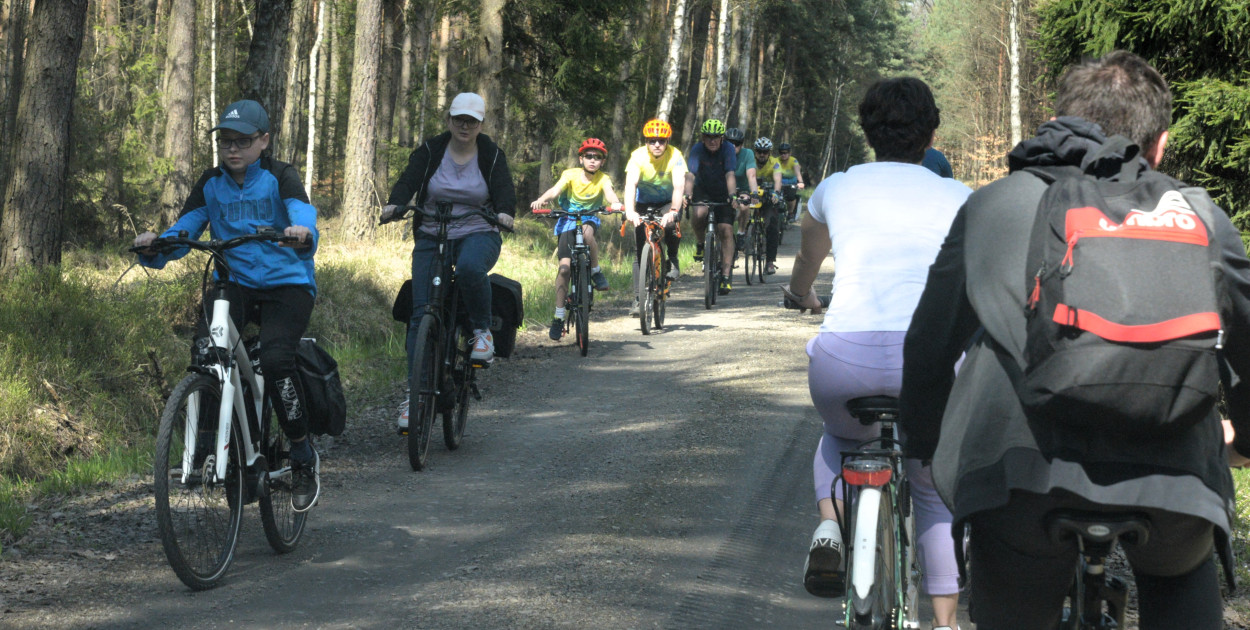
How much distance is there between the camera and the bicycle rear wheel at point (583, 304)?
37.6 ft

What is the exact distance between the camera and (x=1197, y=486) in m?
2.26

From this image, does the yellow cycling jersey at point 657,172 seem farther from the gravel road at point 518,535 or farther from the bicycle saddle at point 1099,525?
the bicycle saddle at point 1099,525

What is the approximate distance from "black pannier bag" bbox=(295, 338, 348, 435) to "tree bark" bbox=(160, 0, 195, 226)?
1467cm

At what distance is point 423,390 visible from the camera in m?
7.18

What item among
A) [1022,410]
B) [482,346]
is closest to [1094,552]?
[1022,410]

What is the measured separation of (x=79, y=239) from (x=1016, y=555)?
17.1 metres

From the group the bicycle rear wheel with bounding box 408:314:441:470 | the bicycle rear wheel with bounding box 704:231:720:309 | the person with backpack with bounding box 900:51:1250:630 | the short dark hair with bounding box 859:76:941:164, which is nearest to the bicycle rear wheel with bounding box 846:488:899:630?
the person with backpack with bounding box 900:51:1250:630

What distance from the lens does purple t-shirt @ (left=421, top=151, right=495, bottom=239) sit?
7.82 metres

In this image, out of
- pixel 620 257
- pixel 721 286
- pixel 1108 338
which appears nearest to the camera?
pixel 1108 338

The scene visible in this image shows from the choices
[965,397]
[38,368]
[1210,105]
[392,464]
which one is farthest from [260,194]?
[1210,105]

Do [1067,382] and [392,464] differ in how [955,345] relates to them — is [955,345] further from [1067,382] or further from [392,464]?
[392,464]

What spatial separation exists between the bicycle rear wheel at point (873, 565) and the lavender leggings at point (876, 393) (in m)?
0.20

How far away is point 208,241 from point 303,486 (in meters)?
1.34

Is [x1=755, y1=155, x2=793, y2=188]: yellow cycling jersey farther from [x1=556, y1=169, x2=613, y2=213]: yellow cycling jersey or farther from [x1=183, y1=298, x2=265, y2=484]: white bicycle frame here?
[x1=183, y1=298, x2=265, y2=484]: white bicycle frame
